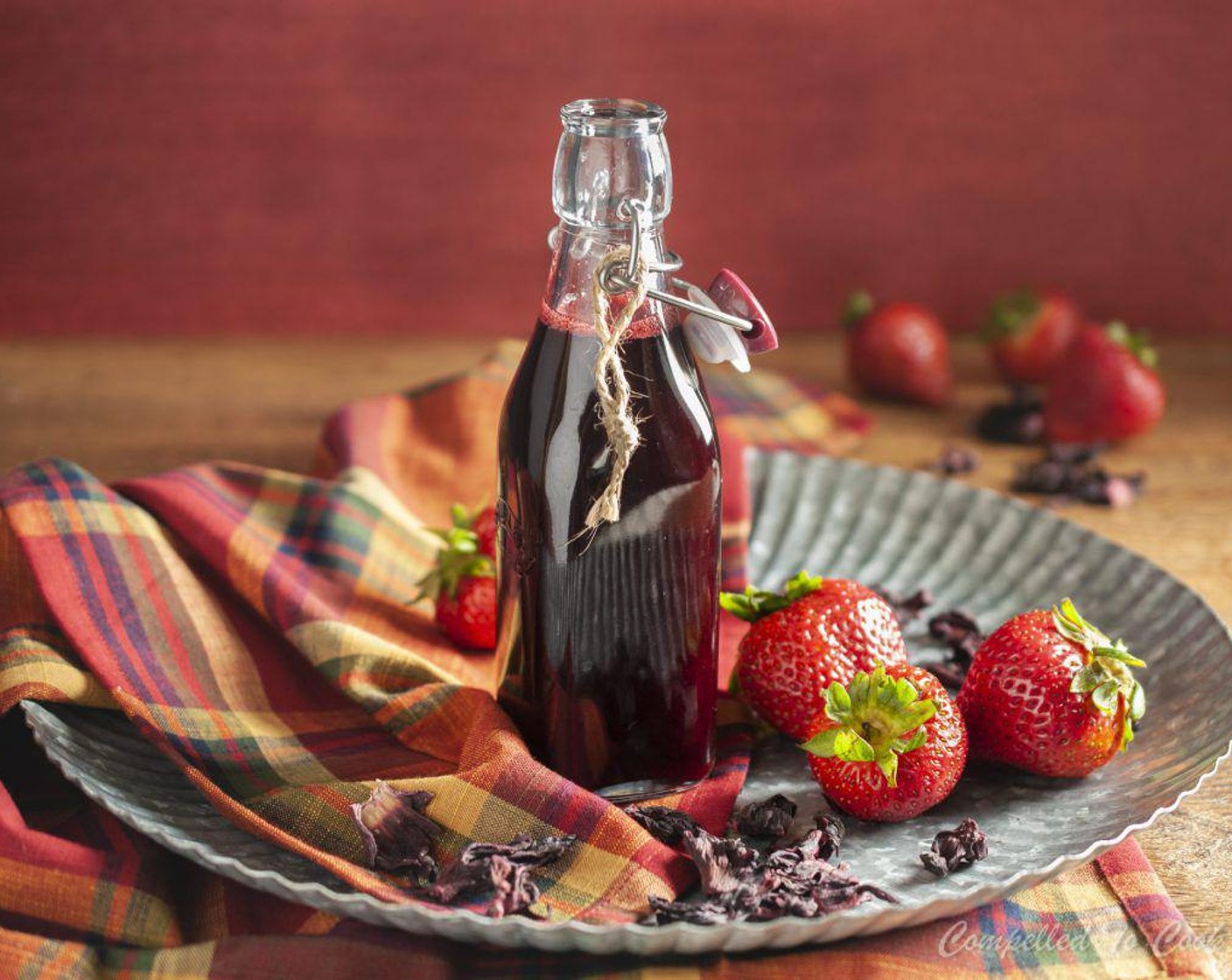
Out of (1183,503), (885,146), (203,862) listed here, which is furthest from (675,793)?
(885,146)

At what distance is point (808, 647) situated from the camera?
92 cm

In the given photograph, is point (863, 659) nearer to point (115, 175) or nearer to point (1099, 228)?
point (1099, 228)

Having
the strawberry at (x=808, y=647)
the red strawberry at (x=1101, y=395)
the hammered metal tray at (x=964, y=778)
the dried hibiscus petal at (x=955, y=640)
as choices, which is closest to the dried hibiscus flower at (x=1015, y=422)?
the red strawberry at (x=1101, y=395)

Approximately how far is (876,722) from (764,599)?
6.4 inches

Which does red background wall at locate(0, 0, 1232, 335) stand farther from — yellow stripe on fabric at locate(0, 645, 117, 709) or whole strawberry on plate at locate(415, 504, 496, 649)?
yellow stripe on fabric at locate(0, 645, 117, 709)

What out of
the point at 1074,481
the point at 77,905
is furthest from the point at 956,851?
the point at 1074,481

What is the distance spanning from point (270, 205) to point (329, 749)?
1039 mm

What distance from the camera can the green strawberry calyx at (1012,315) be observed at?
1741mm

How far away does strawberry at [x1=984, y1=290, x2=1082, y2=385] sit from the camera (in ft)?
5.71

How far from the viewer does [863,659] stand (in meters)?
0.94

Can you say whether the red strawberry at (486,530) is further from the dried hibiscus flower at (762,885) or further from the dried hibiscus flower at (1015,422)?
the dried hibiscus flower at (1015,422)

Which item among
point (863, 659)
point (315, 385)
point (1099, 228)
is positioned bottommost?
point (315, 385)

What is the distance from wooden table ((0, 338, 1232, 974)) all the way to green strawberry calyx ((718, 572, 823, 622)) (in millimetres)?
462

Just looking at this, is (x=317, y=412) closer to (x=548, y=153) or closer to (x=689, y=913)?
(x=548, y=153)
